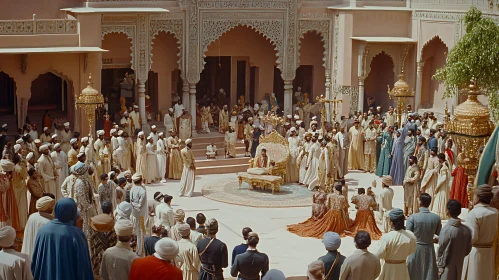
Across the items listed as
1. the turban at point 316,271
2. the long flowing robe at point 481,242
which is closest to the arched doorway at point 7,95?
the long flowing robe at point 481,242

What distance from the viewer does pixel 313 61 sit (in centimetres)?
2742

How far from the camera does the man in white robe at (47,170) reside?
16.2 metres

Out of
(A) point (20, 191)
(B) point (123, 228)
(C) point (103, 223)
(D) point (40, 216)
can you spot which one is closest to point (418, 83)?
(A) point (20, 191)

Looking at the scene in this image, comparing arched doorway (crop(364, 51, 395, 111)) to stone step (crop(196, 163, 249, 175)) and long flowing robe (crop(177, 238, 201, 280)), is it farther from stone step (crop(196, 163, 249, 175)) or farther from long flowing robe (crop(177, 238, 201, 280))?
long flowing robe (crop(177, 238, 201, 280))

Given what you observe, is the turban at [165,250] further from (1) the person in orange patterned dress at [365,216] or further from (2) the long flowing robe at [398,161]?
(2) the long flowing robe at [398,161]

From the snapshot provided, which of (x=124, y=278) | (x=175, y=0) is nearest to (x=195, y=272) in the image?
(x=124, y=278)

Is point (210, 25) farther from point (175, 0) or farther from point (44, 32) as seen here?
point (44, 32)

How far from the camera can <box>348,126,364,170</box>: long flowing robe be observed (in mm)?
21469

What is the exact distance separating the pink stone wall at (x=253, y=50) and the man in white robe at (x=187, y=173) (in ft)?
26.6

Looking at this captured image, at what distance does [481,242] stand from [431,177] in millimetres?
6819

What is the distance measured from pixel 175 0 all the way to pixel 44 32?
13.7 feet

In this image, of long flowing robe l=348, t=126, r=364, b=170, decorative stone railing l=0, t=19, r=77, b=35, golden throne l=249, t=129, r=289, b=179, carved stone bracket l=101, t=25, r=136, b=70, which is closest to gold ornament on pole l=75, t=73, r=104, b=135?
decorative stone railing l=0, t=19, r=77, b=35

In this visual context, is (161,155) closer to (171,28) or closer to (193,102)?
(193,102)

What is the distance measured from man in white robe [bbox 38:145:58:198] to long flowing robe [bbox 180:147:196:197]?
3.22m
